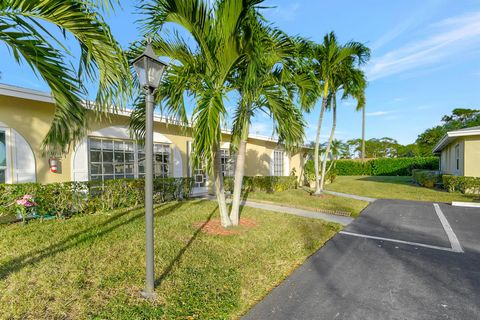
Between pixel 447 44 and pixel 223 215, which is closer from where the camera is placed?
pixel 223 215

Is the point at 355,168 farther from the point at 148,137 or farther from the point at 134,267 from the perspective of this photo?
the point at 148,137

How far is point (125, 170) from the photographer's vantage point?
8133 mm

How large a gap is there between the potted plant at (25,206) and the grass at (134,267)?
296mm

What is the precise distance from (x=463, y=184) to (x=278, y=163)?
393 inches

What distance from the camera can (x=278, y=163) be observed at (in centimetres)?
1633

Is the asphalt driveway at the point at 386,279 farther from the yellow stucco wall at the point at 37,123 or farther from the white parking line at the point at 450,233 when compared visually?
the yellow stucco wall at the point at 37,123

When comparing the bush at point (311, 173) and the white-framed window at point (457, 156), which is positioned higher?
the white-framed window at point (457, 156)

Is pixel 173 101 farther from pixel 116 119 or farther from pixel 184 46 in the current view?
pixel 116 119

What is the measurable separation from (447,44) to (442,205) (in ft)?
22.1

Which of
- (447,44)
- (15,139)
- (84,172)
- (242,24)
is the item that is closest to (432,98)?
(447,44)

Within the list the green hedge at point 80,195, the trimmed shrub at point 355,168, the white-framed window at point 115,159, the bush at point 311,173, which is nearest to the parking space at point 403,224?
the green hedge at point 80,195

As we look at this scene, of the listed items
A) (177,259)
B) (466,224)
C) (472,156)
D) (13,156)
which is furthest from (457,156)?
(13,156)

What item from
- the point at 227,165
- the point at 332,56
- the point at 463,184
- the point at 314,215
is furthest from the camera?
the point at 227,165

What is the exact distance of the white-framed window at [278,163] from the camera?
623 inches
